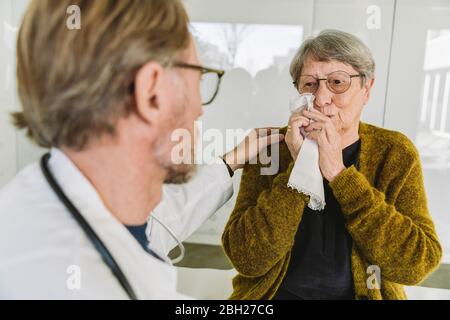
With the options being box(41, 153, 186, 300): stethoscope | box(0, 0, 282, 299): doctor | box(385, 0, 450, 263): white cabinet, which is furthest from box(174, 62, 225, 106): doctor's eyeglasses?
box(385, 0, 450, 263): white cabinet

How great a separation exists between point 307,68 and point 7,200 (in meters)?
0.62

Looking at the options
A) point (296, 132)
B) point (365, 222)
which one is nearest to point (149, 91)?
point (296, 132)

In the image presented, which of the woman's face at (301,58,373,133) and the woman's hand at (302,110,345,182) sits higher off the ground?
the woman's face at (301,58,373,133)

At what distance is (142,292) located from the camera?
50 cm

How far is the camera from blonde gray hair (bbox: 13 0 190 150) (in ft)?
1.52

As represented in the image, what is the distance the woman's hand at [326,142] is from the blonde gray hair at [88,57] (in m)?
0.34

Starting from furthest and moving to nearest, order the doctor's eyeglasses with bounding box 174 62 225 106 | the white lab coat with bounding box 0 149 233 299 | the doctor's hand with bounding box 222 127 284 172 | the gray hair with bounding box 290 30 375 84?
the doctor's hand with bounding box 222 127 284 172 < the gray hair with bounding box 290 30 375 84 < the doctor's eyeglasses with bounding box 174 62 225 106 < the white lab coat with bounding box 0 149 233 299

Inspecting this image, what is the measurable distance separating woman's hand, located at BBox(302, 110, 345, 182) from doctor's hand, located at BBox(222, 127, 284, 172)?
132 mm

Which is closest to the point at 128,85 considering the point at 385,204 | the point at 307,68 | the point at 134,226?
the point at 134,226

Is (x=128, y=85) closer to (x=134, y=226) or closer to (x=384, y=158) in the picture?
(x=134, y=226)

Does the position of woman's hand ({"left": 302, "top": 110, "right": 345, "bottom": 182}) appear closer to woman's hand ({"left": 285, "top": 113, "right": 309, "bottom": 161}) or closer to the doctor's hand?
woman's hand ({"left": 285, "top": 113, "right": 309, "bottom": 161})

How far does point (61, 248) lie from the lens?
0.46 metres

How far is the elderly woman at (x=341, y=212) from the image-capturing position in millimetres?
685
